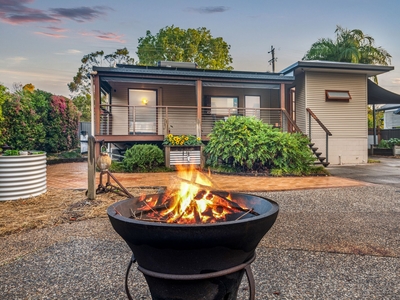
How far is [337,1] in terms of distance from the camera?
446 inches

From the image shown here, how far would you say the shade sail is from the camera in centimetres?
1293

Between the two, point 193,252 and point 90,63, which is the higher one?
point 90,63

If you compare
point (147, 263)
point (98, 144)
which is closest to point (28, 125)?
point (98, 144)

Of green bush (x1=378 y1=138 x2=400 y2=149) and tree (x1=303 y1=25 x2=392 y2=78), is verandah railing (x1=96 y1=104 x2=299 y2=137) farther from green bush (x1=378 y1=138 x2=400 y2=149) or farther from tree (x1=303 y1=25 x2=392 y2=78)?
tree (x1=303 y1=25 x2=392 y2=78)

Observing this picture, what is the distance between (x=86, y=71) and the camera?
2658cm

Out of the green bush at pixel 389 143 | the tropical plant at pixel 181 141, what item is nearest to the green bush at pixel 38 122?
the tropical plant at pixel 181 141

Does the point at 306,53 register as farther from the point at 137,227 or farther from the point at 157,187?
the point at 137,227

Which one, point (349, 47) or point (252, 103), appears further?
point (349, 47)

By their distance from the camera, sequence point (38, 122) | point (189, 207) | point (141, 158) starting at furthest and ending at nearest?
1. point (38, 122)
2. point (141, 158)
3. point (189, 207)

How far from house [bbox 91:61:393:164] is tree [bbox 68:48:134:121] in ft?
50.7

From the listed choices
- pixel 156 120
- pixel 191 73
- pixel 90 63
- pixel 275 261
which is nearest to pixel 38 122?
pixel 156 120

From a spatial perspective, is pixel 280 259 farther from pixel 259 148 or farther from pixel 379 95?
pixel 379 95

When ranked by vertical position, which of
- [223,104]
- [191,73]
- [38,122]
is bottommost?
[38,122]

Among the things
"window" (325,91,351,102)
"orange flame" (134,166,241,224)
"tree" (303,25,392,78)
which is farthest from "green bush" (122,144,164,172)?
"tree" (303,25,392,78)
